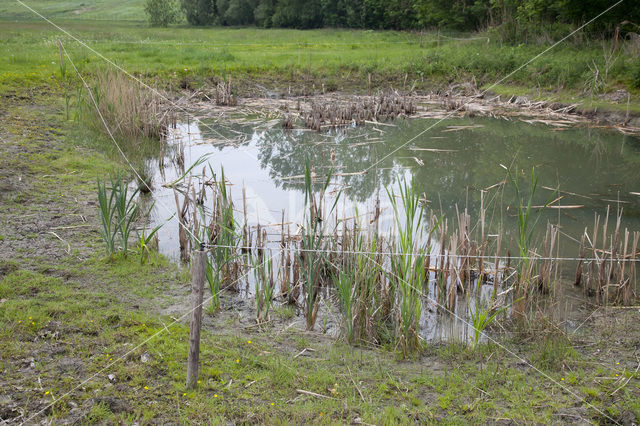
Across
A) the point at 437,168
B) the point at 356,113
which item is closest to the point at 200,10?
the point at 356,113

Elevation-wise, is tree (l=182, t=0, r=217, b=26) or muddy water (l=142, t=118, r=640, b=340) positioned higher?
tree (l=182, t=0, r=217, b=26)

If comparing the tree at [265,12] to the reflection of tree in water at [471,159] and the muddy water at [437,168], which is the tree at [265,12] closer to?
the muddy water at [437,168]

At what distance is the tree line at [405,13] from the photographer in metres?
18.6

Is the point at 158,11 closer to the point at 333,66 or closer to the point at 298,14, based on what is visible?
the point at 298,14

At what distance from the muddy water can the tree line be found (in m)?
4.62

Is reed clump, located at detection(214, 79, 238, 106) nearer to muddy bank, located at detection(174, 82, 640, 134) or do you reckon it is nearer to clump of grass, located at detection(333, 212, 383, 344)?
muddy bank, located at detection(174, 82, 640, 134)

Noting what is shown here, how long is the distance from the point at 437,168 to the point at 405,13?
103ft

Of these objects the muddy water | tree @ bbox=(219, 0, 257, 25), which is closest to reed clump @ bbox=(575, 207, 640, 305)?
the muddy water

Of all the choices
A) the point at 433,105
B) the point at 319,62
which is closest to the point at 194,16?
the point at 319,62

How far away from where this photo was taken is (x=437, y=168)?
32.9 ft

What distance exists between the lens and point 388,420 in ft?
10.6

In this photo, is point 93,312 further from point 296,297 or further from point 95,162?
point 95,162

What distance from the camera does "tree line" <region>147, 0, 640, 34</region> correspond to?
18.6 metres

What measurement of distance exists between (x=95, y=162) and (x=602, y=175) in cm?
870
